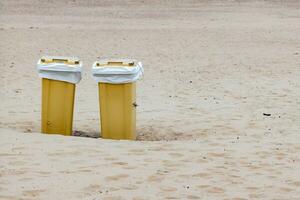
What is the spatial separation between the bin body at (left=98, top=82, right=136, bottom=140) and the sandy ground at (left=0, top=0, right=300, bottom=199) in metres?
0.41

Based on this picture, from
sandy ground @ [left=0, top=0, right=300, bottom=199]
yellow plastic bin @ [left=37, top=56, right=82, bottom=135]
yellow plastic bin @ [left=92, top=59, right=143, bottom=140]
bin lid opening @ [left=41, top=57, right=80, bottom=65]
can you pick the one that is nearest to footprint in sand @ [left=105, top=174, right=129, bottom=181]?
sandy ground @ [left=0, top=0, right=300, bottom=199]

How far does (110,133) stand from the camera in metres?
8.70

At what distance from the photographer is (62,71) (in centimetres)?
867

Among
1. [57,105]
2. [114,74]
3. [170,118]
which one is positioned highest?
[114,74]

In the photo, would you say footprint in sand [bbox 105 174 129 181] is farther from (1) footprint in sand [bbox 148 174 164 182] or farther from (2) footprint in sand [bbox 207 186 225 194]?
(2) footprint in sand [bbox 207 186 225 194]

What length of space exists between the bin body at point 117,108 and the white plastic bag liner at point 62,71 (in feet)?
1.02

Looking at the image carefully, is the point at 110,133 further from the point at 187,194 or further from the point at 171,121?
the point at 187,194

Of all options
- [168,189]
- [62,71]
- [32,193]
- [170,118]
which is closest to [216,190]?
[168,189]

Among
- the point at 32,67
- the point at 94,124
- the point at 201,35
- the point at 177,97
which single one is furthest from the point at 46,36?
the point at 94,124

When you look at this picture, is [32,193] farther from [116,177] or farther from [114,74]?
[114,74]

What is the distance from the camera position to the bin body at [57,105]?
8.75m

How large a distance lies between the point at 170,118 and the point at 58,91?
2158mm

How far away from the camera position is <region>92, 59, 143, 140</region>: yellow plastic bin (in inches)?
335

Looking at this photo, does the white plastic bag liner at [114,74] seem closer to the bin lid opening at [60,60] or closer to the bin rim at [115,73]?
the bin rim at [115,73]
